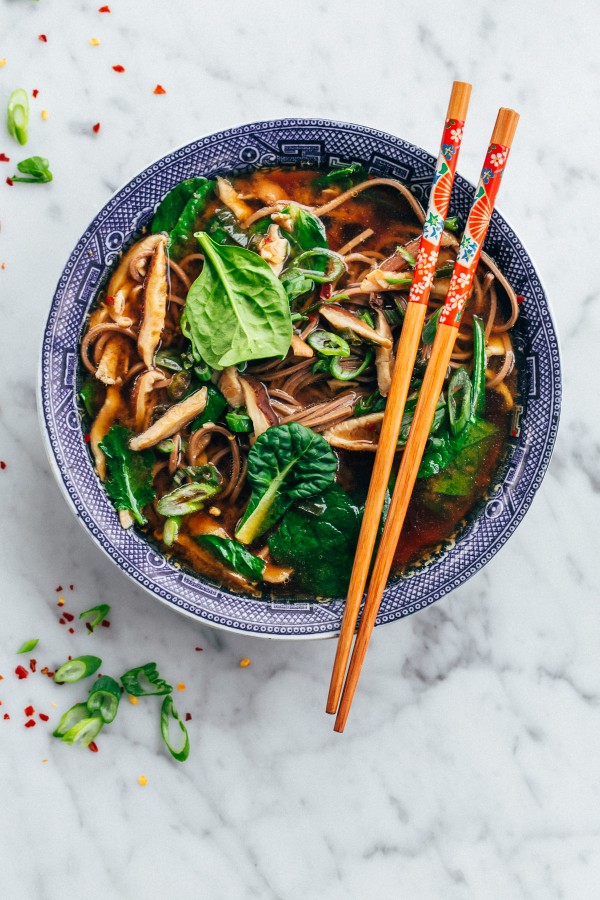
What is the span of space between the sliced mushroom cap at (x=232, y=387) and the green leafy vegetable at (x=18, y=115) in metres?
1.27

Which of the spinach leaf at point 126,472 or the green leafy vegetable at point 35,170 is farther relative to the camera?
the green leafy vegetable at point 35,170

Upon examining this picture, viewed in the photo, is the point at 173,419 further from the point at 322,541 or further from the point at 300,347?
the point at 322,541

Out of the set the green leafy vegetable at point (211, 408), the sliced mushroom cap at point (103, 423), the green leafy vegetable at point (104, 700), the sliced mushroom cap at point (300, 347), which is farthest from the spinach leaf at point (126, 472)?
the green leafy vegetable at point (104, 700)

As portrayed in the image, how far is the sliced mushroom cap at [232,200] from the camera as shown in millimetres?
2832

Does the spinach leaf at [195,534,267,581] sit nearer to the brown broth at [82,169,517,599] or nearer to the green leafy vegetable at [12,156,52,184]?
the brown broth at [82,169,517,599]

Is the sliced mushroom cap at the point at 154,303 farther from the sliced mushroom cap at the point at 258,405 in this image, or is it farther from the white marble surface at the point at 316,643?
the white marble surface at the point at 316,643

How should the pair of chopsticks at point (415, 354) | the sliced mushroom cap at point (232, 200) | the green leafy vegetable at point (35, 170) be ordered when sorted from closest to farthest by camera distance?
the pair of chopsticks at point (415, 354) → the sliced mushroom cap at point (232, 200) → the green leafy vegetable at point (35, 170)

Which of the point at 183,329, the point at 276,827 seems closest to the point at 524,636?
the point at 276,827

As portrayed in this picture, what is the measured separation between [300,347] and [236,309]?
27cm

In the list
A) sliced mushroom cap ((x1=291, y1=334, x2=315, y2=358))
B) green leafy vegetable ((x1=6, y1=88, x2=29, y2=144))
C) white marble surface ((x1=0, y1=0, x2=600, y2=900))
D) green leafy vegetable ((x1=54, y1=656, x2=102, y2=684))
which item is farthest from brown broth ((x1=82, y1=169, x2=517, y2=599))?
green leafy vegetable ((x1=6, y1=88, x2=29, y2=144))

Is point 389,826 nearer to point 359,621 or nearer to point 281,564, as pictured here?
point 359,621

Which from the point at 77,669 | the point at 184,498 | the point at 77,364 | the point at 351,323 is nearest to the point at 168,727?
the point at 77,669

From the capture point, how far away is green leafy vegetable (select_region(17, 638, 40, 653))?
3.12 meters

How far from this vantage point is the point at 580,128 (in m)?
3.24
